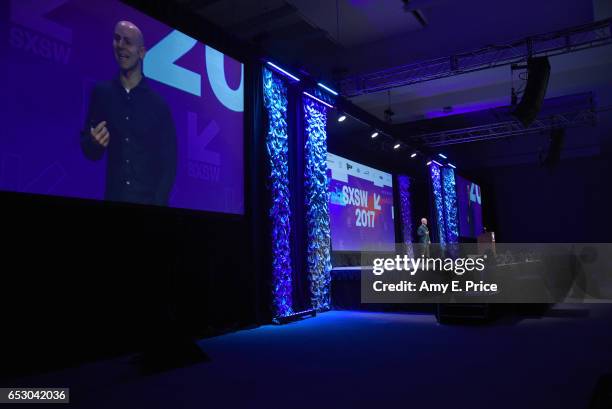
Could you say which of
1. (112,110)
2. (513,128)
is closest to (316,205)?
(112,110)

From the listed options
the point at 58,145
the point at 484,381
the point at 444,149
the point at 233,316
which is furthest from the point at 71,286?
the point at 444,149

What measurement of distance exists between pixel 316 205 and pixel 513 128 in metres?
7.52

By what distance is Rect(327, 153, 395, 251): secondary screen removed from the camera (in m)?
8.01

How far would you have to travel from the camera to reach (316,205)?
636cm

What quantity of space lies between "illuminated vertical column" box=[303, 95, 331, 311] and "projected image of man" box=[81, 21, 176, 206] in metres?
2.39

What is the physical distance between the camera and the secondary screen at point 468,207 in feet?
41.8

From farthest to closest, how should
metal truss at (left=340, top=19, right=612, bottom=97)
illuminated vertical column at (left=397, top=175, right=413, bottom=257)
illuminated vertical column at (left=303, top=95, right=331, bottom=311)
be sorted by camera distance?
illuminated vertical column at (left=397, top=175, right=413, bottom=257), metal truss at (left=340, top=19, right=612, bottom=97), illuminated vertical column at (left=303, top=95, right=331, bottom=311)

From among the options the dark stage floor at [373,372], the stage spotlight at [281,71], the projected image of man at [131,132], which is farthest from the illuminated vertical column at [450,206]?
the projected image of man at [131,132]

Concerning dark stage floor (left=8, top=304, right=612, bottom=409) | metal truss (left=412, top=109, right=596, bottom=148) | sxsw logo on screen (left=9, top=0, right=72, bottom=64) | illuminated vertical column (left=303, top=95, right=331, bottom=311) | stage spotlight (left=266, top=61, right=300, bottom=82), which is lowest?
dark stage floor (left=8, top=304, right=612, bottom=409)

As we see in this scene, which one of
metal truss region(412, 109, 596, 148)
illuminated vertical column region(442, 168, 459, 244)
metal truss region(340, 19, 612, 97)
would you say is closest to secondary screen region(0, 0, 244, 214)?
metal truss region(340, 19, 612, 97)

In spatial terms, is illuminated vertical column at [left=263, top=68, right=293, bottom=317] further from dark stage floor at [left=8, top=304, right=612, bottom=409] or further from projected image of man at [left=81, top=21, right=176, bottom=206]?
projected image of man at [left=81, top=21, right=176, bottom=206]

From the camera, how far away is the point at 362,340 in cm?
424

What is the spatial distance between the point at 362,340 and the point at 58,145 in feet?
10.3

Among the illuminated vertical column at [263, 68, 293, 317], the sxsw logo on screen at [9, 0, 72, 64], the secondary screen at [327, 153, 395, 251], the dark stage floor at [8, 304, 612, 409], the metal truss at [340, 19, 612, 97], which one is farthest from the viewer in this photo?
the secondary screen at [327, 153, 395, 251]
